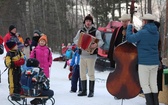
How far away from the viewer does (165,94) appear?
7465 mm

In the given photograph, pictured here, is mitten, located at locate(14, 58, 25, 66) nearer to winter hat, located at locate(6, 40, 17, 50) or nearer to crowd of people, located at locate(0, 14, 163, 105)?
crowd of people, located at locate(0, 14, 163, 105)

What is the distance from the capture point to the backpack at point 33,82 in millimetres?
6492

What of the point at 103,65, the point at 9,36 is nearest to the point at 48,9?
the point at 103,65

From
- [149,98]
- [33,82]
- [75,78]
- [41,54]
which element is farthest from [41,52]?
[149,98]

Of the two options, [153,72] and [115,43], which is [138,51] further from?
[115,43]

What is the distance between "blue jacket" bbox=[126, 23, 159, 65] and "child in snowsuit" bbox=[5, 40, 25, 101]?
7.71 ft

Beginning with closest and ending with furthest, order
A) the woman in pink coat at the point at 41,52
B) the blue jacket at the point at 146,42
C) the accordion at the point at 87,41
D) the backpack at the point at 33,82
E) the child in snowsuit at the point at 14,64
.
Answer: the blue jacket at the point at 146,42 → the backpack at the point at 33,82 → the child in snowsuit at the point at 14,64 → the accordion at the point at 87,41 → the woman in pink coat at the point at 41,52

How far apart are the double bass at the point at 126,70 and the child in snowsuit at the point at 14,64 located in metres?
1.98

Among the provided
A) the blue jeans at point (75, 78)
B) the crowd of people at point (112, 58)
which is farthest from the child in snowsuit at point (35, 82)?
the blue jeans at point (75, 78)

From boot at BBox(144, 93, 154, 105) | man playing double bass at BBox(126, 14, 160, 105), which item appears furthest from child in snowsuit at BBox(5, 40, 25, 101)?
boot at BBox(144, 93, 154, 105)

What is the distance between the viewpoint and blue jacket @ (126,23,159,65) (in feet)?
20.8

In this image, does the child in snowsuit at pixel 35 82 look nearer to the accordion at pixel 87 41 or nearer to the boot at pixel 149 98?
the accordion at pixel 87 41

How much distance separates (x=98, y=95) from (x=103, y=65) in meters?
9.10

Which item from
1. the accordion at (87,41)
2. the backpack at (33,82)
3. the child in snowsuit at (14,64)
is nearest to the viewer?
the backpack at (33,82)
